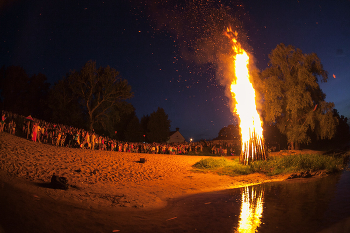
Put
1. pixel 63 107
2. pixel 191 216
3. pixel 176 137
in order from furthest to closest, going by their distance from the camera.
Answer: pixel 176 137 < pixel 63 107 < pixel 191 216

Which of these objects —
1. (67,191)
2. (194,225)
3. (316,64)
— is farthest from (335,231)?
(316,64)

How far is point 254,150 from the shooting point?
18.0 m

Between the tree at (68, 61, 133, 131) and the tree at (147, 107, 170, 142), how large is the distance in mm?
21640

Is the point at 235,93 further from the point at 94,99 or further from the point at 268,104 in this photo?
the point at 94,99

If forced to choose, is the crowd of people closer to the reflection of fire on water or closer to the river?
the river

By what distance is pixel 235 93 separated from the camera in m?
18.1

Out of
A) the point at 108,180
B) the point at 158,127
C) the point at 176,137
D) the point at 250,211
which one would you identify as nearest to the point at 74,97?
the point at 158,127

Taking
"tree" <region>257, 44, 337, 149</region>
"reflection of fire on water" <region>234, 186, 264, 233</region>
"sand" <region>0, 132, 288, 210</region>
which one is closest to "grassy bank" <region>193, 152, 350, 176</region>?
"sand" <region>0, 132, 288, 210</region>

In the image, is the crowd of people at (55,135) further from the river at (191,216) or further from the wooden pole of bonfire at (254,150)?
the wooden pole of bonfire at (254,150)

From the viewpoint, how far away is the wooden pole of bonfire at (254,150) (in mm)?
17906

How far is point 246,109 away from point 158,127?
42.8 m

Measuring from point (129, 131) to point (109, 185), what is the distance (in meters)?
48.9

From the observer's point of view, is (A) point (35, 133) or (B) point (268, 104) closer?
(A) point (35, 133)

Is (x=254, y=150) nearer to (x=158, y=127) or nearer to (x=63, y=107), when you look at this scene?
(x=63, y=107)
